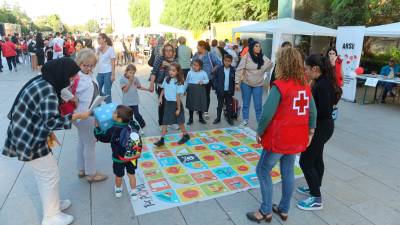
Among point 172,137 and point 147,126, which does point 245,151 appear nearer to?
point 172,137

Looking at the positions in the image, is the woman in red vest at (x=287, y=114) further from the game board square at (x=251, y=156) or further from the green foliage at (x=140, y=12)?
the green foliage at (x=140, y=12)

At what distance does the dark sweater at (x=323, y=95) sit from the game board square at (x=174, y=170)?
2006 millimetres

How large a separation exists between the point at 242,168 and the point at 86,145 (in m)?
2.14

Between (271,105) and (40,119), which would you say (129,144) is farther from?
(271,105)

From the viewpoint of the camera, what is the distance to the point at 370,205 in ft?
11.4

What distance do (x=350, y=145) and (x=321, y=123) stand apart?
277cm

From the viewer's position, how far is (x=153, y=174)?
13.4 ft

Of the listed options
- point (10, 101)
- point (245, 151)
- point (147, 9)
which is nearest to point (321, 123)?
point (245, 151)

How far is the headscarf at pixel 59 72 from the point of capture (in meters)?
2.60

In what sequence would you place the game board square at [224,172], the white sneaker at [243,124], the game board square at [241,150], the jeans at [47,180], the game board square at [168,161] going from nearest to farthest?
the jeans at [47,180] < the game board square at [224,172] < the game board square at [168,161] < the game board square at [241,150] < the white sneaker at [243,124]

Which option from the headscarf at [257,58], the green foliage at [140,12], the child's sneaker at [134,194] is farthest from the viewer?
the green foliage at [140,12]

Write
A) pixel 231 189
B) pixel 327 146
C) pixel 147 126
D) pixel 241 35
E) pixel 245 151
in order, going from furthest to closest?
pixel 241 35, pixel 147 126, pixel 327 146, pixel 245 151, pixel 231 189

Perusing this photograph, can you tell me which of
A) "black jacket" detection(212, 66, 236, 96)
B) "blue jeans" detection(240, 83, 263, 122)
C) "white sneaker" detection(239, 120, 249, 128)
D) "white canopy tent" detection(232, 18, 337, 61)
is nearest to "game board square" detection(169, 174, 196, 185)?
"white sneaker" detection(239, 120, 249, 128)

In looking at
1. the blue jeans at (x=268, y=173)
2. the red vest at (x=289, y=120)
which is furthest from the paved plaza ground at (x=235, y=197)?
the red vest at (x=289, y=120)
